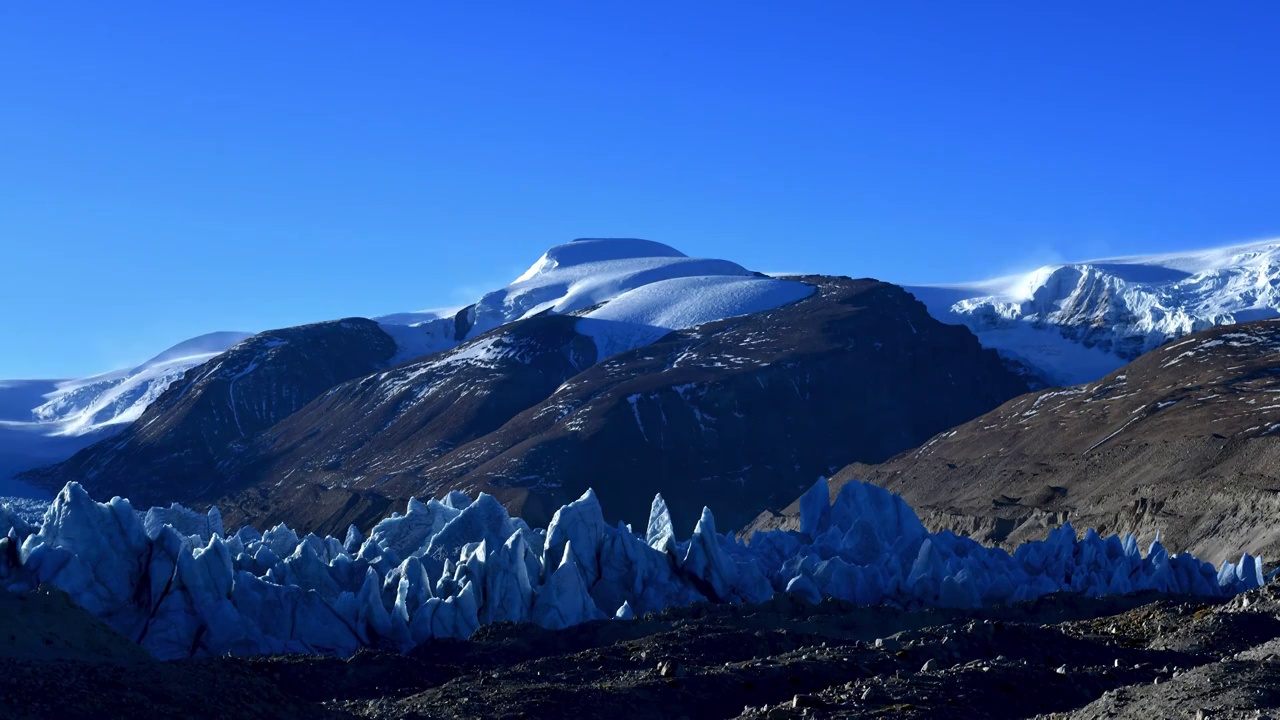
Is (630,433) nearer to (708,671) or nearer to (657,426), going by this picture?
(657,426)

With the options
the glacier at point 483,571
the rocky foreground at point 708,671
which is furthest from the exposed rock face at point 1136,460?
the rocky foreground at point 708,671

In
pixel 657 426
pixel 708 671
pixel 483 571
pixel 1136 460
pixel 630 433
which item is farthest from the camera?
pixel 657 426

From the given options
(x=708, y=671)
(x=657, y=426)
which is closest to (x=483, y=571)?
(x=708, y=671)

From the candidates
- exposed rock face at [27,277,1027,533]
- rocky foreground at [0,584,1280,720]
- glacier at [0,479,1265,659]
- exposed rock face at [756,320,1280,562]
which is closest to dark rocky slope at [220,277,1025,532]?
exposed rock face at [27,277,1027,533]

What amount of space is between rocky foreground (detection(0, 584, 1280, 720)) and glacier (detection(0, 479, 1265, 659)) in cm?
623

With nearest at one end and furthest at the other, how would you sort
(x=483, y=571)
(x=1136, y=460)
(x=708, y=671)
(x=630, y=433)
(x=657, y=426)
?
(x=708, y=671), (x=483, y=571), (x=1136, y=460), (x=630, y=433), (x=657, y=426)

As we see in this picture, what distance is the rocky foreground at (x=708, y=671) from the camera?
26.1 m

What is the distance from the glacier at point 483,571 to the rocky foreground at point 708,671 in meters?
6.23

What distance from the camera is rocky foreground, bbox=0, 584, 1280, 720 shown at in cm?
2612

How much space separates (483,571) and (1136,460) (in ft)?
233

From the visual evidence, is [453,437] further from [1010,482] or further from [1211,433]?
[1211,433]

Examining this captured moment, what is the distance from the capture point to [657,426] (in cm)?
16625

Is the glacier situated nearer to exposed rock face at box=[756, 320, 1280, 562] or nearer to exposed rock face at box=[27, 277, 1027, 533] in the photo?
exposed rock face at box=[756, 320, 1280, 562]

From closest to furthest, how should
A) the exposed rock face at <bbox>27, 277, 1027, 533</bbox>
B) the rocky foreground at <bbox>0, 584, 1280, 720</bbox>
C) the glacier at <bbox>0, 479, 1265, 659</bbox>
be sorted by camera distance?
the rocky foreground at <bbox>0, 584, 1280, 720</bbox>, the glacier at <bbox>0, 479, 1265, 659</bbox>, the exposed rock face at <bbox>27, 277, 1027, 533</bbox>
